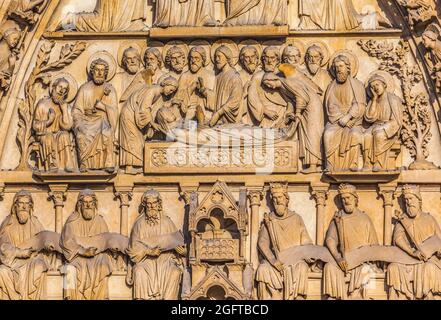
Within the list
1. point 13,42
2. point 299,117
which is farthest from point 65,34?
point 299,117

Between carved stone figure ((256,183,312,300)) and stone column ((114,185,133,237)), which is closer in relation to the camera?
carved stone figure ((256,183,312,300))

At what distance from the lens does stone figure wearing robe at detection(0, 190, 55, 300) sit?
92.1 ft

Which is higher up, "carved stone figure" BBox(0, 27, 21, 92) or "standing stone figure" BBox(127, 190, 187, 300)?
"carved stone figure" BBox(0, 27, 21, 92)

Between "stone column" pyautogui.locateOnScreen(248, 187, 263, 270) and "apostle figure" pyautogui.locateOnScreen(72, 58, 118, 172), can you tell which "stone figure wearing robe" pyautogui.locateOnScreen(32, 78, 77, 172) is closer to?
"apostle figure" pyautogui.locateOnScreen(72, 58, 118, 172)

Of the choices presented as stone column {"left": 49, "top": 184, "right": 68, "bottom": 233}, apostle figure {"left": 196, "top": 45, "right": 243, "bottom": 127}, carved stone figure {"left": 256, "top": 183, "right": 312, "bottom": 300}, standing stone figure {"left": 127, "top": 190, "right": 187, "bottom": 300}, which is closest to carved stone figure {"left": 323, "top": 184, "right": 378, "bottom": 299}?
carved stone figure {"left": 256, "top": 183, "right": 312, "bottom": 300}

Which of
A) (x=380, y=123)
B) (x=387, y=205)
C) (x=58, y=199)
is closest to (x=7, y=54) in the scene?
(x=58, y=199)

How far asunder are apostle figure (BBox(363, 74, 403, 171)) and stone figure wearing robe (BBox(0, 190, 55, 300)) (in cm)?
367

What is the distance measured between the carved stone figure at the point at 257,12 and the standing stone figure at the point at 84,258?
2.49 metres

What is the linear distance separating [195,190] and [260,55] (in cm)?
165

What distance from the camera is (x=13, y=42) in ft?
92.7

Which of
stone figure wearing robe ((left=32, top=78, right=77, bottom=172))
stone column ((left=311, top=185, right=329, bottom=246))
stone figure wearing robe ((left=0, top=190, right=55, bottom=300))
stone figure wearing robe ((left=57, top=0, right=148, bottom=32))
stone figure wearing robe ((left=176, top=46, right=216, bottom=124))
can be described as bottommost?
stone figure wearing robe ((left=0, top=190, right=55, bottom=300))

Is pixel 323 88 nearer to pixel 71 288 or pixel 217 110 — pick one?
pixel 217 110

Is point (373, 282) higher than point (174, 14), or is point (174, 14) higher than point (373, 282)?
point (174, 14)

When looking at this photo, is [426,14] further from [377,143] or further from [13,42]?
[13,42]
